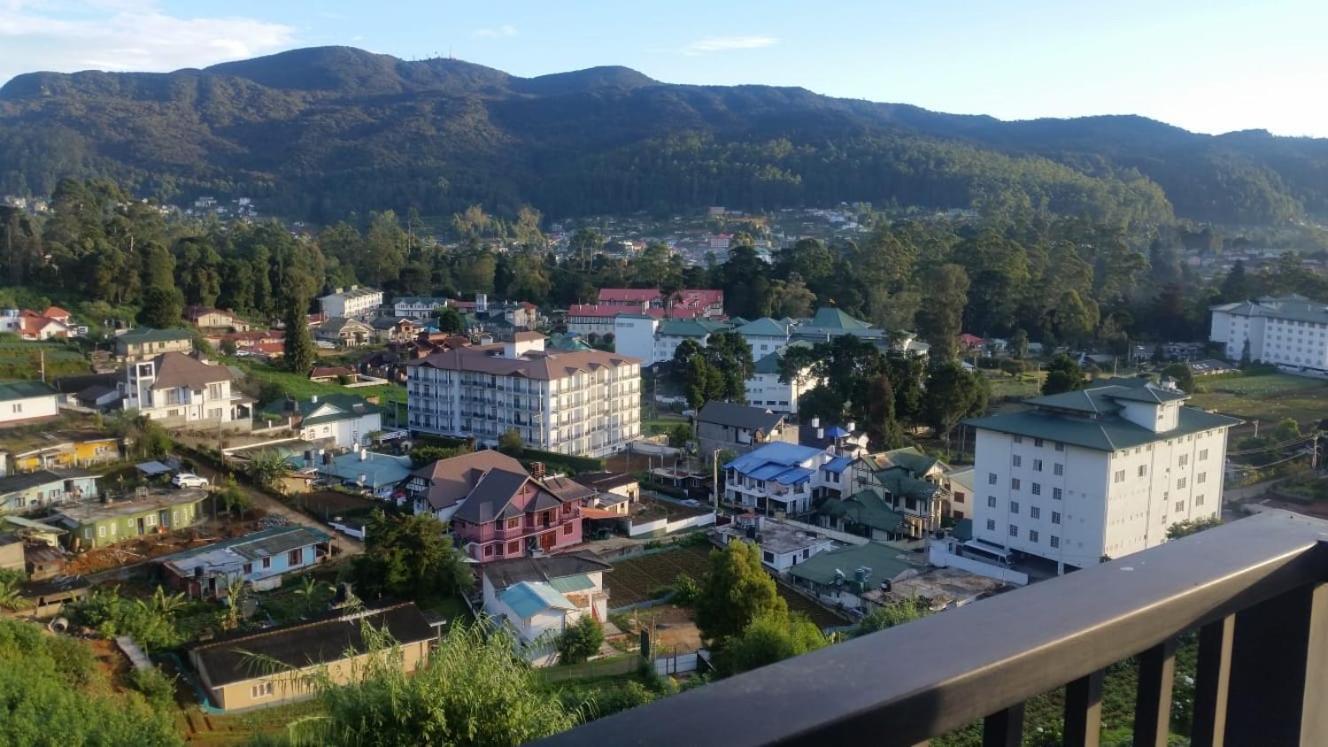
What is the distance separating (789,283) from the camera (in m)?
24.2

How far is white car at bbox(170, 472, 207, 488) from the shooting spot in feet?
36.6

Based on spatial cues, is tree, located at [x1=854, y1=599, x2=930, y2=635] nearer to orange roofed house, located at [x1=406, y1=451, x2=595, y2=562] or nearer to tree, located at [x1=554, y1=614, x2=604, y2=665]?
tree, located at [x1=554, y1=614, x2=604, y2=665]

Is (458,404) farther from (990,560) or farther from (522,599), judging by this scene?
(990,560)

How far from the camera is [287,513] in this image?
11.0 m

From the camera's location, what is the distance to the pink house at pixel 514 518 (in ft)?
33.5

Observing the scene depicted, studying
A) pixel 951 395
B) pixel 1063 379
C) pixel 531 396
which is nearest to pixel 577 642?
pixel 531 396

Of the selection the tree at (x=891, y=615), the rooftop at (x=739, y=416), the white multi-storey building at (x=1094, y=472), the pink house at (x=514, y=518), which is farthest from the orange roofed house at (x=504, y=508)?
the white multi-storey building at (x=1094, y=472)

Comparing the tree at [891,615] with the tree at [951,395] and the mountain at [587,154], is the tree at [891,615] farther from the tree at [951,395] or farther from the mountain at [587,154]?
the mountain at [587,154]

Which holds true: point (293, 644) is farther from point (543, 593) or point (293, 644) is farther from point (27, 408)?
point (27, 408)

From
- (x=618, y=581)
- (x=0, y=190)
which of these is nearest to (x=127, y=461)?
(x=618, y=581)

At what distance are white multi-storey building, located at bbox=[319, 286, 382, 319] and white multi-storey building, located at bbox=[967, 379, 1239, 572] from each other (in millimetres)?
16492

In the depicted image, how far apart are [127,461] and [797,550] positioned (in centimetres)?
794

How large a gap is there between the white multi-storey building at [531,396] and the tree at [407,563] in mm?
5135

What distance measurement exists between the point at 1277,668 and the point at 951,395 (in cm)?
1362
